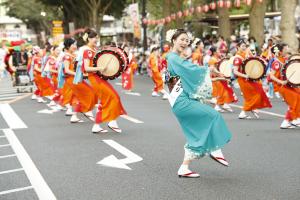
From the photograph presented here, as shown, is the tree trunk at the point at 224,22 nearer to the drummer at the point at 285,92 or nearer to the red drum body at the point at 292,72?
the drummer at the point at 285,92

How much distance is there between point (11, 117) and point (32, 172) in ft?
23.1

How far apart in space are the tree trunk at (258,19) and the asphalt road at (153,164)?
14362mm

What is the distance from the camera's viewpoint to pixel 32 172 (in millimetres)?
7648

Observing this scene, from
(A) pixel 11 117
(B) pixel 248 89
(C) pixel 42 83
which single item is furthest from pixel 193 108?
(C) pixel 42 83

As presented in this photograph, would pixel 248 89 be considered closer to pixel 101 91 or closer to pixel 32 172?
pixel 101 91

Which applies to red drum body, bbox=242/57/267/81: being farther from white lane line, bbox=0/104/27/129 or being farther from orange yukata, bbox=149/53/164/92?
orange yukata, bbox=149/53/164/92

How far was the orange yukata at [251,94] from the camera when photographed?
1302 centimetres

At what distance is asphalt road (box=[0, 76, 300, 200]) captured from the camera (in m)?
6.43

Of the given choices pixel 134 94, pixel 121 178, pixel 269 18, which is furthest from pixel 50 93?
pixel 269 18

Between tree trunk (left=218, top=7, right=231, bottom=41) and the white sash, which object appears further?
tree trunk (left=218, top=7, right=231, bottom=41)

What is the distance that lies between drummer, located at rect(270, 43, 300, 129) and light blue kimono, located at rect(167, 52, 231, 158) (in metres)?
4.43

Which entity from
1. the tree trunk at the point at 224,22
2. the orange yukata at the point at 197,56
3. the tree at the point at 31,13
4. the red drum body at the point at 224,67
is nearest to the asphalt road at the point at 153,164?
the red drum body at the point at 224,67

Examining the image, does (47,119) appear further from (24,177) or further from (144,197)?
(144,197)

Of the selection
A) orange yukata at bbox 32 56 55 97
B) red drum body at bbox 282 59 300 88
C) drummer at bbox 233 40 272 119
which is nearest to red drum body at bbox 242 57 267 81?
drummer at bbox 233 40 272 119
